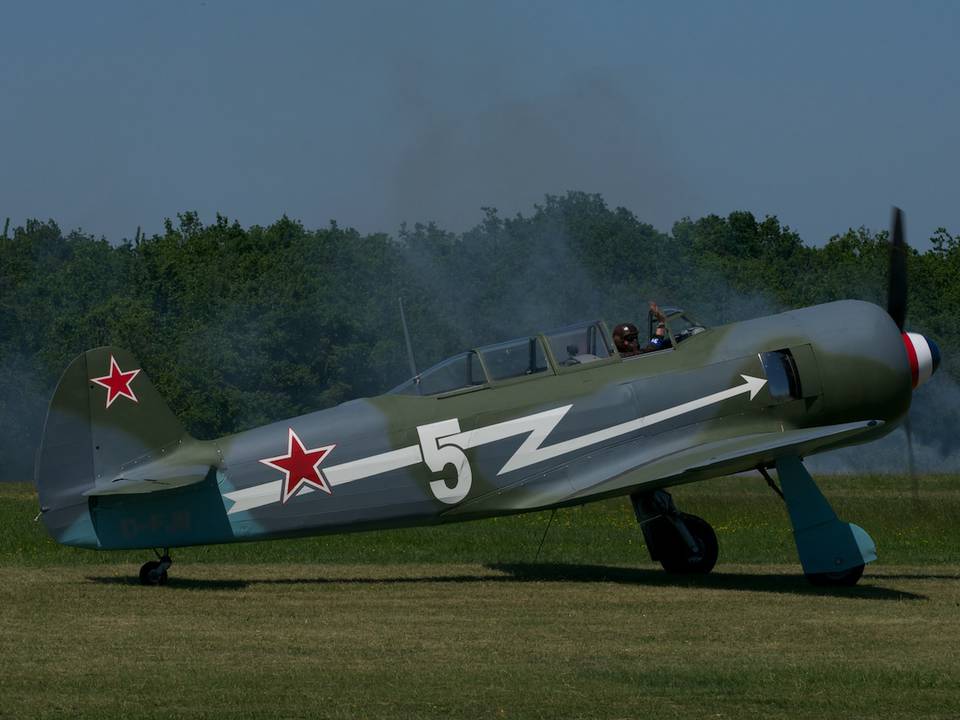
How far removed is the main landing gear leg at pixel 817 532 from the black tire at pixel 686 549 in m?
1.46

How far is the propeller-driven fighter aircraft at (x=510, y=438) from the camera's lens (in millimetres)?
11875

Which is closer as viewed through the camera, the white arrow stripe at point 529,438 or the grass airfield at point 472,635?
the grass airfield at point 472,635

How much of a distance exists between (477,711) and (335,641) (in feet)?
8.01

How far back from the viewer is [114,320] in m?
47.7

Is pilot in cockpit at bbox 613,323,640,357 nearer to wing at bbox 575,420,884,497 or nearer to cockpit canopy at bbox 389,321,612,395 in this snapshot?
cockpit canopy at bbox 389,321,612,395

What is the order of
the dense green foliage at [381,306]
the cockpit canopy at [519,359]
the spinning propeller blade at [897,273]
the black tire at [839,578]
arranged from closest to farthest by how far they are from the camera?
1. the black tire at [839,578]
2. the cockpit canopy at [519,359]
3. the spinning propeller blade at [897,273]
4. the dense green foliage at [381,306]

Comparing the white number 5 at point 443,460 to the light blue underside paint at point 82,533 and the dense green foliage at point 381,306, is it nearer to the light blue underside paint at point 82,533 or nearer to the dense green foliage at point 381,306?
the light blue underside paint at point 82,533

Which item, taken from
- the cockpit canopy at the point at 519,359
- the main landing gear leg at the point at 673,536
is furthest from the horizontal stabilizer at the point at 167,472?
the main landing gear leg at the point at 673,536

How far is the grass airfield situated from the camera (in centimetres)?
748

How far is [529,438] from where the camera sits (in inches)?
488

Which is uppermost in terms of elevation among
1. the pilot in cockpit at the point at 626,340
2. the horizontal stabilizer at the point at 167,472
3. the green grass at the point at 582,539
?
the pilot in cockpit at the point at 626,340

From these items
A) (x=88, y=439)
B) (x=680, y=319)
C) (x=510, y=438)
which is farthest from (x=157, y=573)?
(x=680, y=319)

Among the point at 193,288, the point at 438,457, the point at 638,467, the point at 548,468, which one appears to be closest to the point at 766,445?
the point at 638,467

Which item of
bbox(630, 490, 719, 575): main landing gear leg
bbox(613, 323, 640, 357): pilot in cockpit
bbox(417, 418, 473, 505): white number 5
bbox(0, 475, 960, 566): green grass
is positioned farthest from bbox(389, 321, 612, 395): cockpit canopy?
bbox(0, 475, 960, 566): green grass
